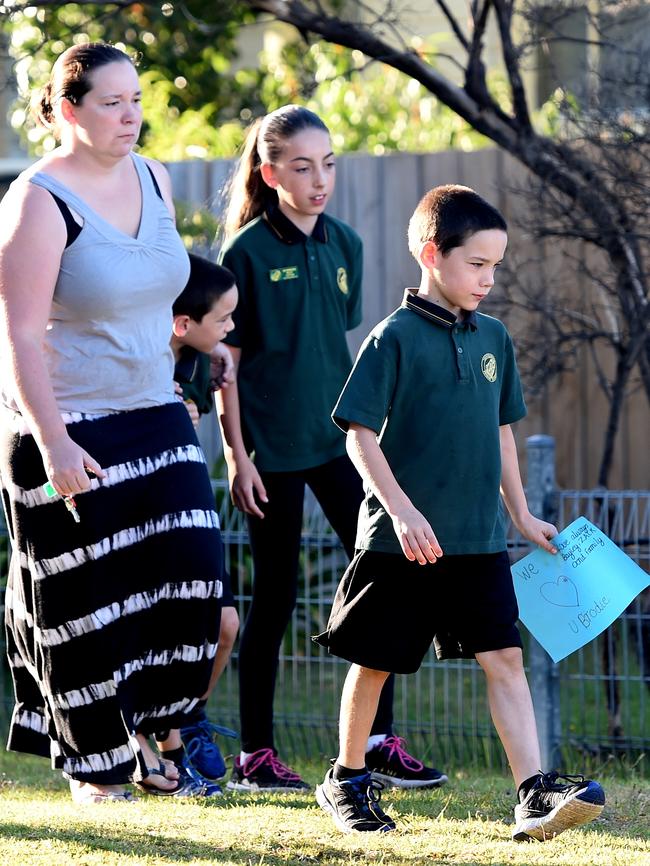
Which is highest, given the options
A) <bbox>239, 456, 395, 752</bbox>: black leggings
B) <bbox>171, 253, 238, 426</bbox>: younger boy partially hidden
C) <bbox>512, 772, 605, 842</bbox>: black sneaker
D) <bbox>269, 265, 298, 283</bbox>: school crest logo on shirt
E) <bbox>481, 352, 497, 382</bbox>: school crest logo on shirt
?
<bbox>269, 265, 298, 283</bbox>: school crest logo on shirt

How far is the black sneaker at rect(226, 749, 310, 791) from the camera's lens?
14.3 ft

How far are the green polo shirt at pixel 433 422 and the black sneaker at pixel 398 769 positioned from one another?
1.10m

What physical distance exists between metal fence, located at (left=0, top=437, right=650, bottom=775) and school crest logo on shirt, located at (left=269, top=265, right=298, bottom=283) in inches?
45.3

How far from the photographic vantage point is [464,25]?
13391 mm

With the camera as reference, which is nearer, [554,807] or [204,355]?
[554,807]

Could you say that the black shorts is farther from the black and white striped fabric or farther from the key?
the key

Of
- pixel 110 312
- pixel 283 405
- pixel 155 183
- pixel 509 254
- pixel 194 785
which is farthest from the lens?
pixel 509 254

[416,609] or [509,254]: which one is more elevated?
[509,254]

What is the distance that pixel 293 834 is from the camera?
3592 millimetres

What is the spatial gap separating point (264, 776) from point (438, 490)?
4.41 ft

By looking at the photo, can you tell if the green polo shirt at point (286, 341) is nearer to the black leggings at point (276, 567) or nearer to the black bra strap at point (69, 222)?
the black leggings at point (276, 567)

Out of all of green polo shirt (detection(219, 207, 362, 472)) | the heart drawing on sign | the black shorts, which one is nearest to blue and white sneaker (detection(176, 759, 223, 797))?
the black shorts

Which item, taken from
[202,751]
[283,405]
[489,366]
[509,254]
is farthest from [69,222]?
[509,254]

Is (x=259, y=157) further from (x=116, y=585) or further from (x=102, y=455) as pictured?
(x=116, y=585)
